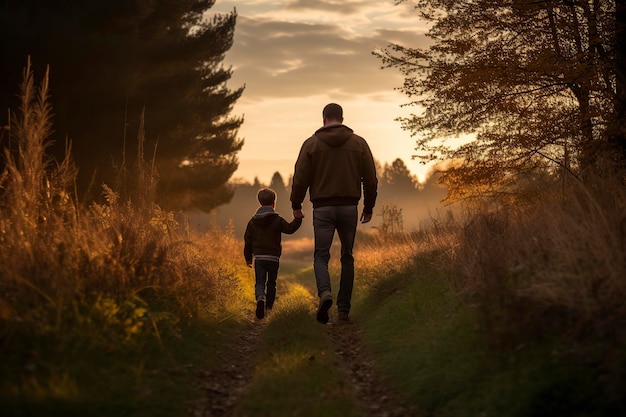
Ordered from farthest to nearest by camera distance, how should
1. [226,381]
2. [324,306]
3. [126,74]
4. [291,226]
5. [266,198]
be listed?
[126,74] → [266,198] → [291,226] → [324,306] → [226,381]

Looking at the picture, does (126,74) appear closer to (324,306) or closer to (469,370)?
(324,306)

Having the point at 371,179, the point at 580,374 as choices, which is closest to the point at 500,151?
the point at 371,179

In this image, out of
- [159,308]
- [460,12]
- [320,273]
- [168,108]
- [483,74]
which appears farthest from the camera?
[168,108]

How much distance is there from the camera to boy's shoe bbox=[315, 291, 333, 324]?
27.6ft

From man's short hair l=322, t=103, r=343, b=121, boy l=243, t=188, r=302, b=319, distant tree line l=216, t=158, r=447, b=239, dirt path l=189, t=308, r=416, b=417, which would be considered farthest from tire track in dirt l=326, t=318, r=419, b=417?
distant tree line l=216, t=158, r=447, b=239

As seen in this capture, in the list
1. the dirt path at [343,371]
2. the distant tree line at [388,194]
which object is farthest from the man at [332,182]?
the distant tree line at [388,194]

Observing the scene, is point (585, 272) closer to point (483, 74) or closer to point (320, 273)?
point (320, 273)

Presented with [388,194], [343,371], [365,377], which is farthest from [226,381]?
[388,194]

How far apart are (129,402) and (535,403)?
10.1 feet

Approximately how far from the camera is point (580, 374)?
4594 millimetres

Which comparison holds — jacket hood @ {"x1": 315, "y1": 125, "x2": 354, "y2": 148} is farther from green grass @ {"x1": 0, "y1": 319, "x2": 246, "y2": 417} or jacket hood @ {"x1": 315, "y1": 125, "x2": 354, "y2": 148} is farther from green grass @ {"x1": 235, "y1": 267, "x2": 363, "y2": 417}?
green grass @ {"x1": 0, "y1": 319, "x2": 246, "y2": 417}

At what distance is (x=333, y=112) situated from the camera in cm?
880

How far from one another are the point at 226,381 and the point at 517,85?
293 inches

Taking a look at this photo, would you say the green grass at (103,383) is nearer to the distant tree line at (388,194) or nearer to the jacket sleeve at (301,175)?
the jacket sleeve at (301,175)
